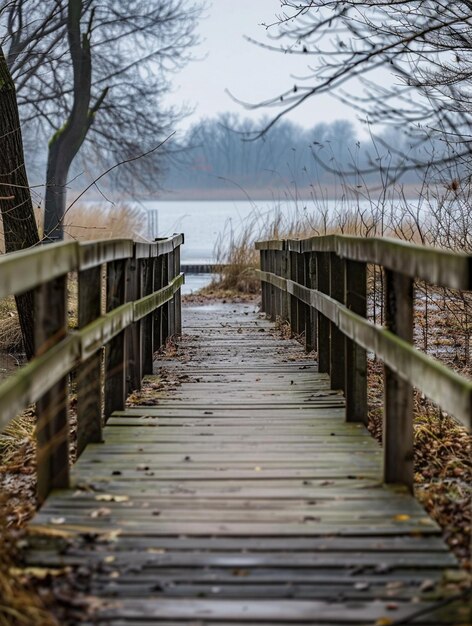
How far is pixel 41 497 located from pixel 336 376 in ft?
10.2

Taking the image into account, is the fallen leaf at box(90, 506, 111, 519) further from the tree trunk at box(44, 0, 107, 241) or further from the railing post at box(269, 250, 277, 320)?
the tree trunk at box(44, 0, 107, 241)

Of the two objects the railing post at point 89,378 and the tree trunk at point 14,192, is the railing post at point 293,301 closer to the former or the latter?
the tree trunk at point 14,192

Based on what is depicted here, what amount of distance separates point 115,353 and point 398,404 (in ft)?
→ 7.02

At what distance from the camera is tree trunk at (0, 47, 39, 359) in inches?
371

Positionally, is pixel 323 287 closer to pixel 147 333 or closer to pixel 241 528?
pixel 147 333

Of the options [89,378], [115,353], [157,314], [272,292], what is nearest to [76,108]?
[272,292]

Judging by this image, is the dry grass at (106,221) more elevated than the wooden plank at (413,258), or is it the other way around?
the dry grass at (106,221)

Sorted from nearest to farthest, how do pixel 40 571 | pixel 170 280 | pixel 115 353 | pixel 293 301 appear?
pixel 40 571, pixel 115 353, pixel 170 280, pixel 293 301

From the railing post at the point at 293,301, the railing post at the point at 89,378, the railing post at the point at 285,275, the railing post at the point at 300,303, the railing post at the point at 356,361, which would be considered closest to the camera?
the railing post at the point at 89,378

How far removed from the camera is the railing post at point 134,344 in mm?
6761

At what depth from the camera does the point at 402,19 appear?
6832 mm

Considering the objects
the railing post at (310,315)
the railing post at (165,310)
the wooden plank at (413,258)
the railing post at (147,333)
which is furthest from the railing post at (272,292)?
the wooden plank at (413,258)

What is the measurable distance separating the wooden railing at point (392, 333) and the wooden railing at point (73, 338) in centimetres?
137

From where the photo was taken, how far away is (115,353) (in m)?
5.98
